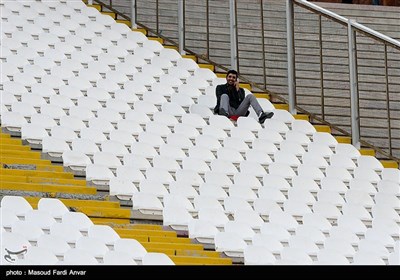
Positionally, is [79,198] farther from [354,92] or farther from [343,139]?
[354,92]

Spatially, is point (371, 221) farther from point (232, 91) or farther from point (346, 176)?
point (232, 91)

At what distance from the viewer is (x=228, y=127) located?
12.6 metres

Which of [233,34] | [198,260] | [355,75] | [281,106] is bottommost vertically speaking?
[198,260]

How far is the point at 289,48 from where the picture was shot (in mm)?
13578

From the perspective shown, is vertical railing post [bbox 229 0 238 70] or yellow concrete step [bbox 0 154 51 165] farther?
vertical railing post [bbox 229 0 238 70]

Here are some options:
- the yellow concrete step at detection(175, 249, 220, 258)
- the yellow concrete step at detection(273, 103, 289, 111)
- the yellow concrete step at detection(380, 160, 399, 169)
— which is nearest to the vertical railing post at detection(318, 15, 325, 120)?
the yellow concrete step at detection(273, 103, 289, 111)

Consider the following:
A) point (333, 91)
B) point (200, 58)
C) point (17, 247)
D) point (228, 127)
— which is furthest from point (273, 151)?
point (17, 247)

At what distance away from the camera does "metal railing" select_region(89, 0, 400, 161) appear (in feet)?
42.9

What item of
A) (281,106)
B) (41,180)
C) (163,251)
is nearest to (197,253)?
(163,251)

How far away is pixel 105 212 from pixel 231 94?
2942 millimetres

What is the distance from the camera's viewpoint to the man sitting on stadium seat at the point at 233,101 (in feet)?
41.9

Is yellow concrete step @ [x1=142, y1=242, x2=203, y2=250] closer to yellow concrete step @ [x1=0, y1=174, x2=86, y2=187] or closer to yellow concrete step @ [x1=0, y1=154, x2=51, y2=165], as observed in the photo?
yellow concrete step @ [x1=0, y1=174, x2=86, y2=187]

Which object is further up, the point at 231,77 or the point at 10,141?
the point at 231,77

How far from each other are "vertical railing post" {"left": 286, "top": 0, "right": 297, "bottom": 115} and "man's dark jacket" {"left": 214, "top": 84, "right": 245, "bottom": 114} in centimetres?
71
